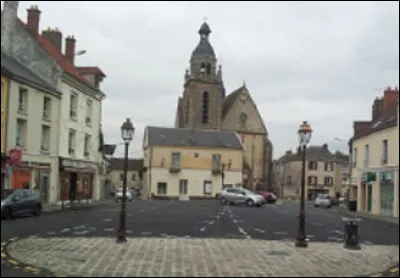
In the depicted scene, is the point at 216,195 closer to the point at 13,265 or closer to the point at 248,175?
the point at 248,175

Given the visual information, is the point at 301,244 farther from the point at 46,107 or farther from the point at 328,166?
the point at 328,166

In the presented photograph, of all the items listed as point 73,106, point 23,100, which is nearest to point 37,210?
point 73,106

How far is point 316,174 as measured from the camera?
4476 inches

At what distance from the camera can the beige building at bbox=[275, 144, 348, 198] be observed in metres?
113

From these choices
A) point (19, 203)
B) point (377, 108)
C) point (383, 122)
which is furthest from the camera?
point (377, 108)

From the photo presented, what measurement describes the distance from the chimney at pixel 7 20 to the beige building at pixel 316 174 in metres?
104

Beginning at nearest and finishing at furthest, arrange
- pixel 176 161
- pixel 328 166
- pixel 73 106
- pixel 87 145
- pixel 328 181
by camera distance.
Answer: pixel 73 106 → pixel 87 145 → pixel 176 161 → pixel 328 181 → pixel 328 166

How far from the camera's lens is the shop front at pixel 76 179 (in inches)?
1716

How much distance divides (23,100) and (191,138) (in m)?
73.0

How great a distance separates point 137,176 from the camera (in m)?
131

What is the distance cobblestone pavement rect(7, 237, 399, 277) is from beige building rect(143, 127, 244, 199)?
6468 cm


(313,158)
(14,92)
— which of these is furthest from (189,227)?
(313,158)

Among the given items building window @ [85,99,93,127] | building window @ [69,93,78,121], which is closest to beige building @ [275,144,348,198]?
building window @ [85,99,93,127]

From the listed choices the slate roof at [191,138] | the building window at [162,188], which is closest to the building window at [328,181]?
the slate roof at [191,138]
